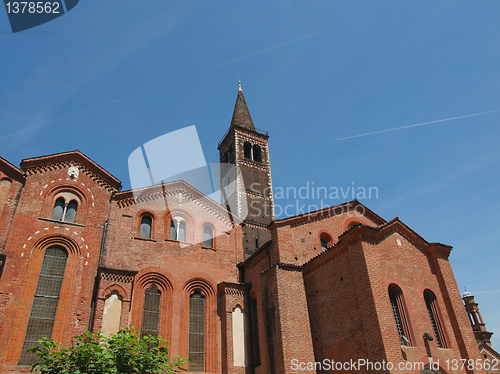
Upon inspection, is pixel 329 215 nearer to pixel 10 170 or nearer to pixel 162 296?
pixel 162 296

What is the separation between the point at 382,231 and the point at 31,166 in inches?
649

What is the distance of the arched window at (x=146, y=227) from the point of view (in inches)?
745

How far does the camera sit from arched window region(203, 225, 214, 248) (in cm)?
2023

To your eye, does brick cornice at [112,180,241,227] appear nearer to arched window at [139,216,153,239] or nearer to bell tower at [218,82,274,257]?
arched window at [139,216,153,239]

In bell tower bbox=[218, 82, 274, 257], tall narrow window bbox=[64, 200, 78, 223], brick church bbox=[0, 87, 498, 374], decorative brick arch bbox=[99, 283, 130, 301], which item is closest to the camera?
brick church bbox=[0, 87, 498, 374]

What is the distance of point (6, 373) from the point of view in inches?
538

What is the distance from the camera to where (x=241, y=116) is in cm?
4047

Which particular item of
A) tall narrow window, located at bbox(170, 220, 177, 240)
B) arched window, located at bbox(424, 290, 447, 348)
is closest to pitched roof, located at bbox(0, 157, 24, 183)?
tall narrow window, located at bbox(170, 220, 177, 240)

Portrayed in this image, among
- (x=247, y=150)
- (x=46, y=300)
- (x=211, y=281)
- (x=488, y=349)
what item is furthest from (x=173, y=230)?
(x=488, y=349)

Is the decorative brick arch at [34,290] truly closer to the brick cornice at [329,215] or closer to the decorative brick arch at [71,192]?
the decorative brick arch at [71,192]

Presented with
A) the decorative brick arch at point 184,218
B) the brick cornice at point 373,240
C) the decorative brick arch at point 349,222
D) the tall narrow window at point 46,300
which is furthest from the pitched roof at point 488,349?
the tall narrow window at point 46,300

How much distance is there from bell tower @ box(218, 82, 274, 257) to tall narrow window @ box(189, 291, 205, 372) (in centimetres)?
866

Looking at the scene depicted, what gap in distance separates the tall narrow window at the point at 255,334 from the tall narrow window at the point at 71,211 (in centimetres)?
960

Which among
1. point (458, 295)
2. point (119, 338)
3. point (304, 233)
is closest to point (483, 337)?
point (458, 295)
